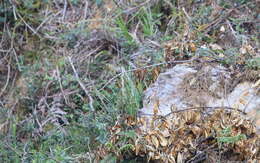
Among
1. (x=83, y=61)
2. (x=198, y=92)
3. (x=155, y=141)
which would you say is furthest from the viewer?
(x=83, y=61)

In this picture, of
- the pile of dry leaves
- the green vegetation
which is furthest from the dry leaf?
the green vegetation

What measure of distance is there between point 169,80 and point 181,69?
116mm

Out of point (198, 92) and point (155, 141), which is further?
point (198, 92)

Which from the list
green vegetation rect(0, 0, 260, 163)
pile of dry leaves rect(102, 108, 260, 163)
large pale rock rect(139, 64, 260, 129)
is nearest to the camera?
pile of dry leaves rect(102, 108, 260, 163)

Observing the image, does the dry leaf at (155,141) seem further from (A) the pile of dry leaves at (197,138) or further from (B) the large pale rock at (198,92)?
(B) the large pale rock at (198,92)

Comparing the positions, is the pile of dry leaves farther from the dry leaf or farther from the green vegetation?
the green vegetation

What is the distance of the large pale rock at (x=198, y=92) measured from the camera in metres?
2.82

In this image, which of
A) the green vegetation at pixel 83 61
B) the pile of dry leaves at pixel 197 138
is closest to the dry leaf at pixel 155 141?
the pile of dry leaves at pixel 197 138

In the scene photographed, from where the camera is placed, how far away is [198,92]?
296 cm

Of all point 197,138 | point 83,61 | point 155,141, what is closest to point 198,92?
point 197,138

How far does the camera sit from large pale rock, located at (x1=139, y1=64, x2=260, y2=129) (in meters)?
2.82

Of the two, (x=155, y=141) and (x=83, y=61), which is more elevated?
(x=83, y=61)

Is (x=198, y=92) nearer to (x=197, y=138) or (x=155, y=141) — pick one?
(x=197, y=138)

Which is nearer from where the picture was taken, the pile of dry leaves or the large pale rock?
the pile of dry leaves
